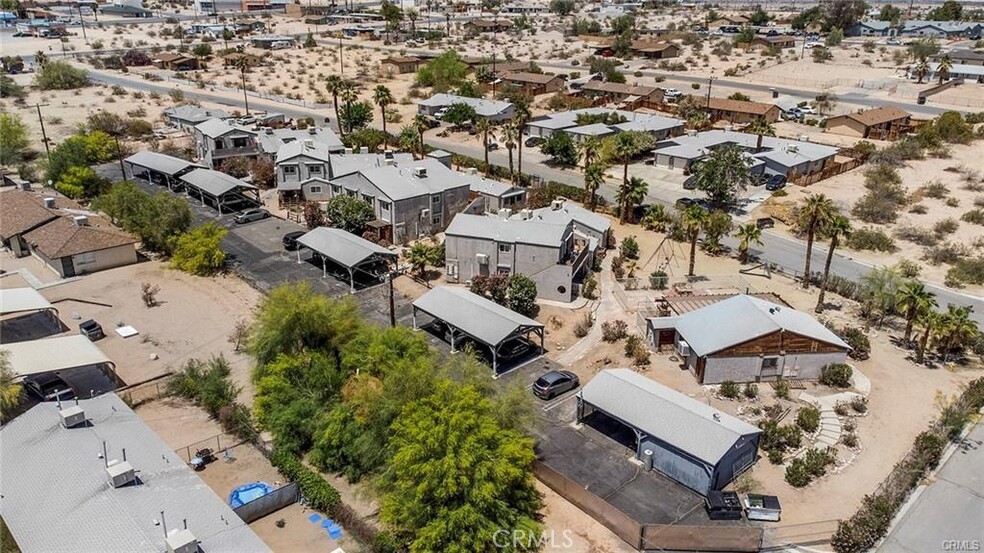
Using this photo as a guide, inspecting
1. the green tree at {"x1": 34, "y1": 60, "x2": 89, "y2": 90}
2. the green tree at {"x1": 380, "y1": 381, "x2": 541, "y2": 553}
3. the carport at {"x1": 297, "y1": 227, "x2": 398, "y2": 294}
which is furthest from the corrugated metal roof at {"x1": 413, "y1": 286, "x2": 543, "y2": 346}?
the green tree at {"x1": 34, "y1": 60, "x2": 89, "y2": 90}

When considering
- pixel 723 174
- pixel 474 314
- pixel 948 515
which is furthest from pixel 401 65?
pixel 948 515

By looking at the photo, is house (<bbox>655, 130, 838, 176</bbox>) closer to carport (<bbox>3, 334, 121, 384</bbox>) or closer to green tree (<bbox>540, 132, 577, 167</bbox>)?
green tree (<bbox>540, 132, 577, 167</bbox>)

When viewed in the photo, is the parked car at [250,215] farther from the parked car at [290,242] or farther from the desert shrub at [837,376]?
the desert shrub at [837,376]

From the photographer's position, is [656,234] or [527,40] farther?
[527,40]

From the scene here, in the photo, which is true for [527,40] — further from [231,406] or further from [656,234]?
[231,406]

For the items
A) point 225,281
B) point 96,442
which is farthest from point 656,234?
point 96,442

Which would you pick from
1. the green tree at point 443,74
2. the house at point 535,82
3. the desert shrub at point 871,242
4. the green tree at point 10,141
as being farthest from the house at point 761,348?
the green tree at point 443,74

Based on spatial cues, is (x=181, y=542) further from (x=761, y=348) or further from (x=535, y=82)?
(x=535, y=82)
